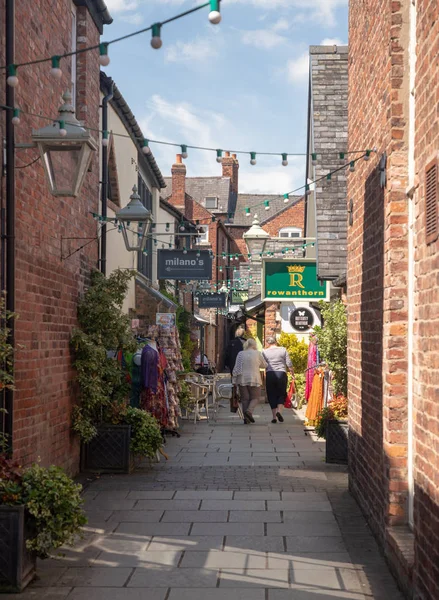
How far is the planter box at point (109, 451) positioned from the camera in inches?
436

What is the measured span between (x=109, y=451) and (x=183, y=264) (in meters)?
8.74

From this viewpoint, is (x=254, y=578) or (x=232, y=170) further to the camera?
(x=232, y=170)

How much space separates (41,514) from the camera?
6.08 meters

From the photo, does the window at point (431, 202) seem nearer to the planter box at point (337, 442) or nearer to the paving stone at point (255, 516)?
the paving stone at point (255, 516)

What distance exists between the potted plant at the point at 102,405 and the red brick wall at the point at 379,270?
9.72 ft

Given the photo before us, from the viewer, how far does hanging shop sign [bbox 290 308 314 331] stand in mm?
18859

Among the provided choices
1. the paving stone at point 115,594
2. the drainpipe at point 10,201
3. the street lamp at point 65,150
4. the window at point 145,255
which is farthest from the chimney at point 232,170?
the paving stone at point 115,594

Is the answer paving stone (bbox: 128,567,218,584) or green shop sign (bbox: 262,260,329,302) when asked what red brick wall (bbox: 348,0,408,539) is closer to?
paving stone (bbox: 128,567,218,584)

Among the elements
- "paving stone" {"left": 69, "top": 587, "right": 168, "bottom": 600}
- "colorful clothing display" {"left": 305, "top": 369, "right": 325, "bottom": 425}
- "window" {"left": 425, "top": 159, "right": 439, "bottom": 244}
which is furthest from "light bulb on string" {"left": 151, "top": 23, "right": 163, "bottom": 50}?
"colorful clothing display" {"left": 305, "top": 369, "right": 325, "bottom": 425}

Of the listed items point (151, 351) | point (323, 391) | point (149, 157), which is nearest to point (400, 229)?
point (151, 351)

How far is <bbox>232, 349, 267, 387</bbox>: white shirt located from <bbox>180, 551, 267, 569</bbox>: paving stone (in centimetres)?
1053

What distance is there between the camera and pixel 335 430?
1148cm

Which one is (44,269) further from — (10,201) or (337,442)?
(337,442)

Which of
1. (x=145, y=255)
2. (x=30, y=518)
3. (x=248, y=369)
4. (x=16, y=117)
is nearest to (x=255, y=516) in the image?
(x=30, y=518)
